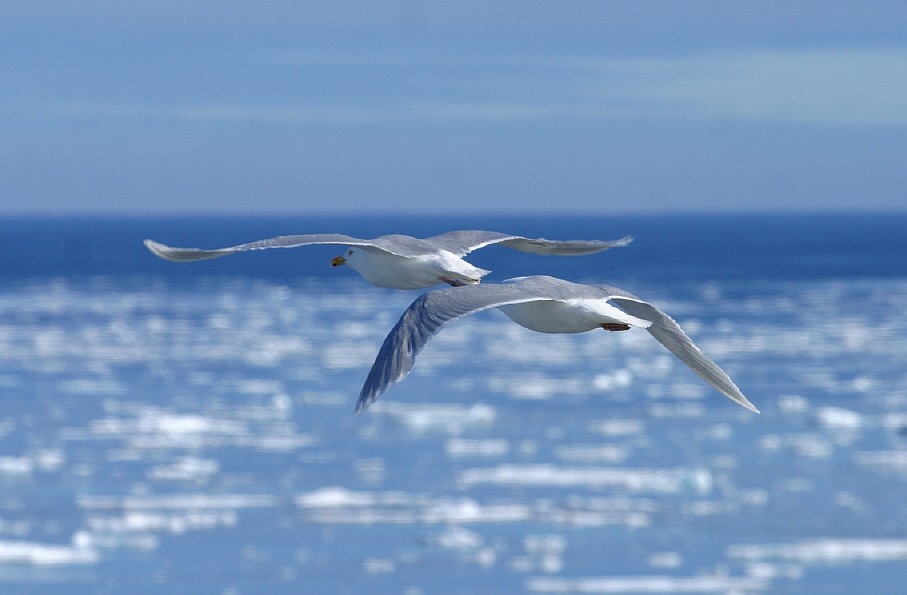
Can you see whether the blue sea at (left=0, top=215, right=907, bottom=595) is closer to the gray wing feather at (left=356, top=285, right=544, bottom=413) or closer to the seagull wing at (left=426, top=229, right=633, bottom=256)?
the seagull wing at (left=426, top=229, right=633, bottom=256)

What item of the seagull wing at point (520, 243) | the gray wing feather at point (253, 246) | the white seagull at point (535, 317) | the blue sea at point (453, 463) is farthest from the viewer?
the blue sea at point (453, 463)

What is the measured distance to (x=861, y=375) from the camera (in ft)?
136

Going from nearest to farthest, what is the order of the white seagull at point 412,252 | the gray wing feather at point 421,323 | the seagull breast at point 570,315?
the gray wing feather at point 421,323 < the seagull breast at point 570,315 < the white seagull at point 412,252

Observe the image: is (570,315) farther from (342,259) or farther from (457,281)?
(342,259)

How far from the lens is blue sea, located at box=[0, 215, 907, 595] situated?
24844mm

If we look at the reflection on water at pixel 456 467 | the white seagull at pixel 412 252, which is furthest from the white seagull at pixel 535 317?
the reflection on water at pixel 456 467

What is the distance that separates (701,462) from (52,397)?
17.0 m

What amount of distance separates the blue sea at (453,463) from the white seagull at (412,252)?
51.6 feet

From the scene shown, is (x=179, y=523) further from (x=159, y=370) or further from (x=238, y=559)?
(x=159, y=370)

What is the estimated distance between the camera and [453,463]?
3108cm

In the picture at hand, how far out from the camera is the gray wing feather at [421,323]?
616 cm

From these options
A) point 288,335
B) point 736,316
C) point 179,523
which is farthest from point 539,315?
point 736,316

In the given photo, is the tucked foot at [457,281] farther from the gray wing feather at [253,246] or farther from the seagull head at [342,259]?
the seagull head at [342,259]

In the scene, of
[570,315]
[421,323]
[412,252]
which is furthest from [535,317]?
[412,252]
